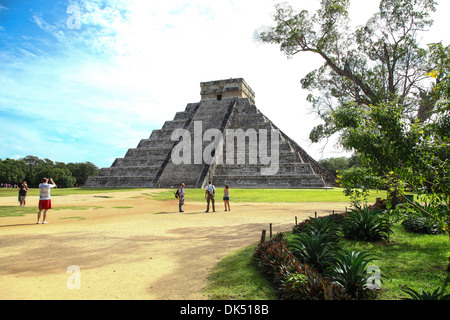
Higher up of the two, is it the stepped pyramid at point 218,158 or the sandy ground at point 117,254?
the stepped pyramid at point 218,158

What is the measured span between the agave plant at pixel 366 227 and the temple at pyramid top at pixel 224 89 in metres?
32.9

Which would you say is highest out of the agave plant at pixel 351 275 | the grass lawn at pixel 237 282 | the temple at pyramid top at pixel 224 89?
the temple at pyramid top at pixel 224 89

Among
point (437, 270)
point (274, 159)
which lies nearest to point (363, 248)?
point (437, 270)

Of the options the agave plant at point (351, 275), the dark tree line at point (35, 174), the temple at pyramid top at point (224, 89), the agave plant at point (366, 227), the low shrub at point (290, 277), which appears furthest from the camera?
the dark tree line at point (35, 174)

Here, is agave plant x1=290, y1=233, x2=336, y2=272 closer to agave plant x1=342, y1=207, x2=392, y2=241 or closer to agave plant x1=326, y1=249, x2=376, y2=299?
agave plant x1=326, y1=249, x2=376, y2=299

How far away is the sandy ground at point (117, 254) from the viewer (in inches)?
152

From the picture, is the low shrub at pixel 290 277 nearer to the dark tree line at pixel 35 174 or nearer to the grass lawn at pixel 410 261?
the grass lawn at pixel 410 261

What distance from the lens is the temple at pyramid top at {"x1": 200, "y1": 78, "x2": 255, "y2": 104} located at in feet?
124

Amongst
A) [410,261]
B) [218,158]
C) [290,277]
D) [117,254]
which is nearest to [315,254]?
[290,277]

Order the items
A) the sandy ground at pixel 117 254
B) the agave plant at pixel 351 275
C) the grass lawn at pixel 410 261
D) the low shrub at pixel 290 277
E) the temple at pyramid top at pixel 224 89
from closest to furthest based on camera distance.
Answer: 1. the low shrub at pixel 290 277
2. the agave plant at pixel 351 275
3. the sandy ground at pixel 117 254
4. the grass lawn at pixel 410 261
5. the temple at pyramid top at pixel 224 89

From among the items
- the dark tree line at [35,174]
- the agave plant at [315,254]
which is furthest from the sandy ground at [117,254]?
the dark tree line at [35,174]

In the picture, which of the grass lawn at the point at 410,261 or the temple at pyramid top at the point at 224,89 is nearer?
the grass lawn at the point at 410,261

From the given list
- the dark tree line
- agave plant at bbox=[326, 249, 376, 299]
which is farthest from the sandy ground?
the dark tree line
